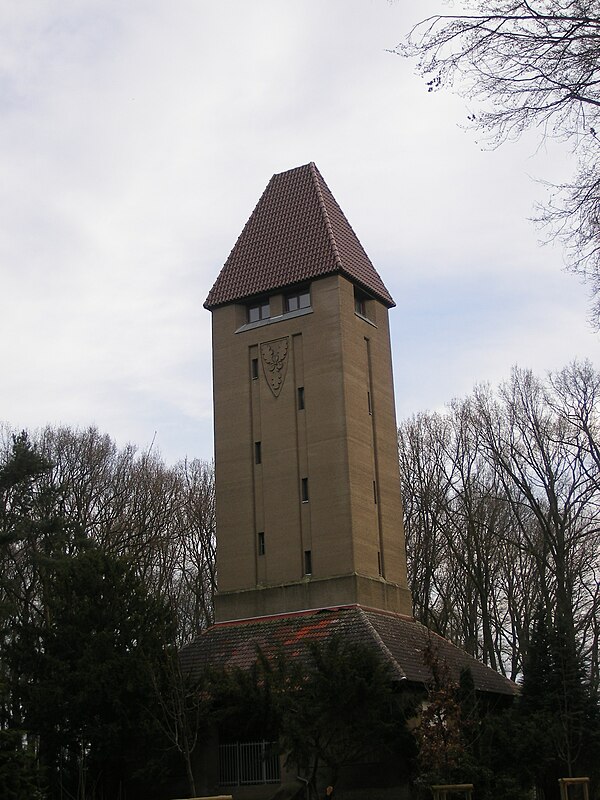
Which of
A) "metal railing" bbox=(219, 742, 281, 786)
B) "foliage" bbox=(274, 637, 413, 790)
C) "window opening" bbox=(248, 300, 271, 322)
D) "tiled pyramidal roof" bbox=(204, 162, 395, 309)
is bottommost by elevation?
"metal railing" bbox=(219, 742, 281, 786)

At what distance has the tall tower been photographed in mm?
34719

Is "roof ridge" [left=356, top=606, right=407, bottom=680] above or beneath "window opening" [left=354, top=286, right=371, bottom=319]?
beneath

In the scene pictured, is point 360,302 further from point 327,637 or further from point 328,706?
point 328,706

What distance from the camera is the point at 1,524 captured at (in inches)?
1597

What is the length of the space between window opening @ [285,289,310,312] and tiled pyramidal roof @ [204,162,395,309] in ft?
2.14

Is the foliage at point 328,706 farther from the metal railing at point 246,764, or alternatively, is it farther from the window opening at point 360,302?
the window opening at point 360,302

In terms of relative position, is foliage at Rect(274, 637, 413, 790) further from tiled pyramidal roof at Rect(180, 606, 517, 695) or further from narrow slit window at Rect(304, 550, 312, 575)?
narrow slit window at Rect(304, 550, 312, 575)

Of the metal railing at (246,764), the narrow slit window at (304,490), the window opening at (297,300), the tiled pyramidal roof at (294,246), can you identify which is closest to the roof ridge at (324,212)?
the tiled pyramidal roof at (294,246)

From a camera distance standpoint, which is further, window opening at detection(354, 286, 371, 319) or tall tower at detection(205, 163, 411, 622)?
window opening at detection(354, 286, 371, 319)

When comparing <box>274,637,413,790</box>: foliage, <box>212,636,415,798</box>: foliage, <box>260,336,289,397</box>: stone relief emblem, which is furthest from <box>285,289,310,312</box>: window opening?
<box>274,637,413,790</box>: foliage

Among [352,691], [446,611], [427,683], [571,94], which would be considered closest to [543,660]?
[427,683]

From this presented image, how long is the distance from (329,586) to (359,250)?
13.4m

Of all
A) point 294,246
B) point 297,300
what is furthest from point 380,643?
point 294,246

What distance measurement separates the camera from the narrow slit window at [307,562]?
34656 millimetres
